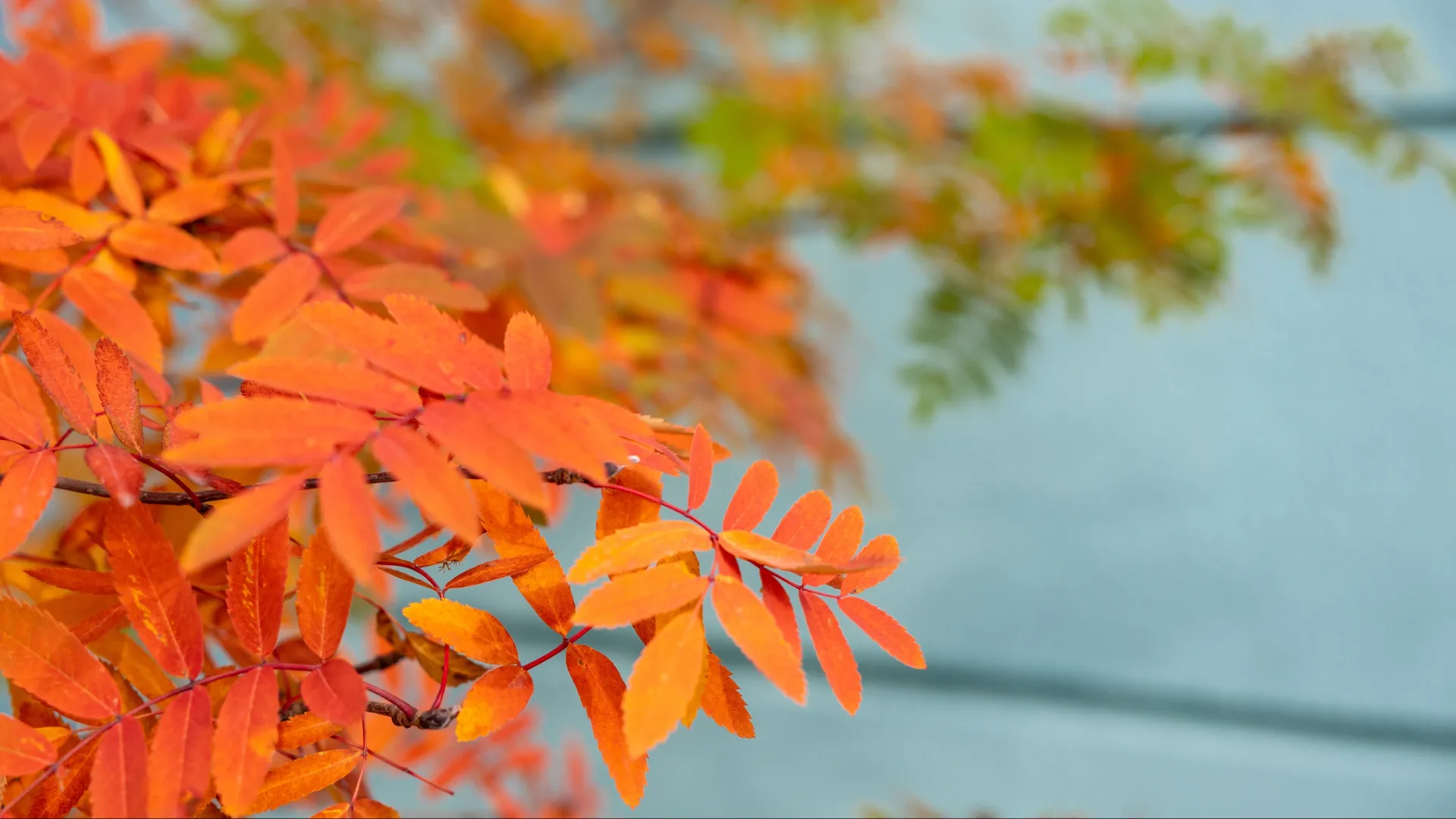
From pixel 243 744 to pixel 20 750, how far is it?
4 cm

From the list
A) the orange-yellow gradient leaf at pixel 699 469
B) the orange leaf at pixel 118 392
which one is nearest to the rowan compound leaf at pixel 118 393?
the orange leaf at pixel 118 392

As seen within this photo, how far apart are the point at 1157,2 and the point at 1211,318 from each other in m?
0.33

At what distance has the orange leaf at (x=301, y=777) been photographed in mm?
171

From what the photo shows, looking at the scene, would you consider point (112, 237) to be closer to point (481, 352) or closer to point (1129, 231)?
point (481, 352)

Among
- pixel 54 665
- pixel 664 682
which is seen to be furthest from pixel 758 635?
pixel 54 665

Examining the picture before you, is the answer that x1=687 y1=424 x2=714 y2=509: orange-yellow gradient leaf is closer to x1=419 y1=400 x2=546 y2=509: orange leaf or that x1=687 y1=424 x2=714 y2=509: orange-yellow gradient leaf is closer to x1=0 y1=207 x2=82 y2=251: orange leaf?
x1=419 y1=400 x2=546 y2=509: orange leaf

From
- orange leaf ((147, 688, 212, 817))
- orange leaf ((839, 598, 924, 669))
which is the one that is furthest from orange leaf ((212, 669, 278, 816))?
orange leaf ((839, 598, 924, 669))

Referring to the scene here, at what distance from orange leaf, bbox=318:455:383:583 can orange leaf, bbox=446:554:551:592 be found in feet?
0.13

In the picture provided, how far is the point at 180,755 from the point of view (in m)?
0.15

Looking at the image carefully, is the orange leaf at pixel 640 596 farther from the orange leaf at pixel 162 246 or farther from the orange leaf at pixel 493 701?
the orange leaf at pixel 162 246

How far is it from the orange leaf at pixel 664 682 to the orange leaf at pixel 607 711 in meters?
0.03

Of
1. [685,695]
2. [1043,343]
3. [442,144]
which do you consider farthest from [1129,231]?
[685,695]

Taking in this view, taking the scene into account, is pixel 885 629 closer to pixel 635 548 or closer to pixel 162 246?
pixel 635 548

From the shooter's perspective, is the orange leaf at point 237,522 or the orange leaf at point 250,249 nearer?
the orange leaf at point 237,522
